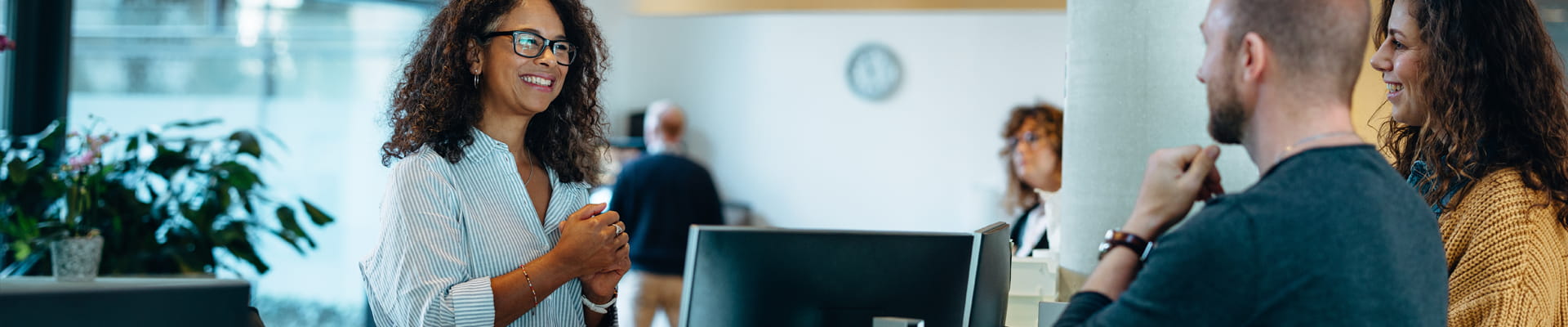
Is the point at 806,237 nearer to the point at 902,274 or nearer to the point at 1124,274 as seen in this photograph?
the point at 902,274

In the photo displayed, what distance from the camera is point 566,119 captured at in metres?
2.23

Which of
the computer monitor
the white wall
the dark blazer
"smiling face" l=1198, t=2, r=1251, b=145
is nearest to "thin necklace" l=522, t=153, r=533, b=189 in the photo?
the computer monitor

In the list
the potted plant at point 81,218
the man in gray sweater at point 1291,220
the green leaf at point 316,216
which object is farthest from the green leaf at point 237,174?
the man in gray sweater at point 1291,220

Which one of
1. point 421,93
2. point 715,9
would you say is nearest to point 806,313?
point 421,93

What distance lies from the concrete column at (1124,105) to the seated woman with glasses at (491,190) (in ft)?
3.41

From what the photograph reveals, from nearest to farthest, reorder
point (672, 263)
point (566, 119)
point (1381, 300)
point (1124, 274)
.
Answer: point (1381, 300) → point (1124, 274) → point (566, 119) → point (672, 263)

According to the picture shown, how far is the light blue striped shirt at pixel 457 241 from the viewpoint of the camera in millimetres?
1806

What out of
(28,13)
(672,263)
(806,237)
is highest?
(28,13)

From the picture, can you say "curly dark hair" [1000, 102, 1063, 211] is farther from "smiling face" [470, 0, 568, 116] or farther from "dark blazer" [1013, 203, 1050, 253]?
"smiling face" [470, 0, 568, 116]

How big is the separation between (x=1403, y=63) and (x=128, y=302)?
6.15 ft

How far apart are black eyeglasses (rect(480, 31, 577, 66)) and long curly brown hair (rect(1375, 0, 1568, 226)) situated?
1465mm

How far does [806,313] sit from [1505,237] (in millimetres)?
1062

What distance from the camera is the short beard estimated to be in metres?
1.25

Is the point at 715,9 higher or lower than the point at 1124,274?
higher
